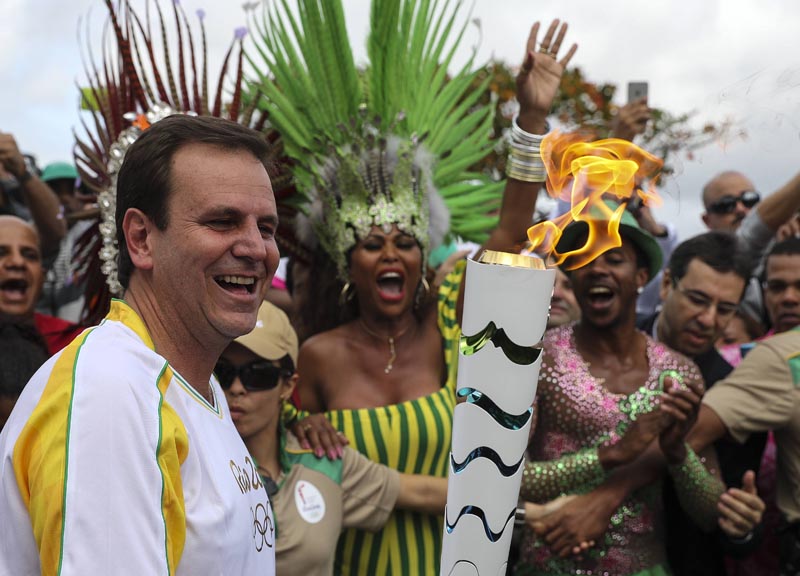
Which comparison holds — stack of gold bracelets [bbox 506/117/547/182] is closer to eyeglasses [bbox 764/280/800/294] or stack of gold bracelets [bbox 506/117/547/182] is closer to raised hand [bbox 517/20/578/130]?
raised hand [bbox 517/20/578/130]

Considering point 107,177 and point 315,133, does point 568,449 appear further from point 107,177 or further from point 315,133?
point 107,177

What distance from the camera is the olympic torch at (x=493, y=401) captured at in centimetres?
149

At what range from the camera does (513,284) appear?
1.48 metres

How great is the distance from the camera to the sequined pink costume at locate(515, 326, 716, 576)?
10.7ft

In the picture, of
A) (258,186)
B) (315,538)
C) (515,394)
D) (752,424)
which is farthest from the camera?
(752,424)

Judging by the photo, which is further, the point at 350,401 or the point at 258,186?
the point at 350,401

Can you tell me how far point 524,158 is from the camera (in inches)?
117

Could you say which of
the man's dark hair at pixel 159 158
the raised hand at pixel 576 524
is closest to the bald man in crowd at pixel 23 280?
the raised hand at pixel 576 524

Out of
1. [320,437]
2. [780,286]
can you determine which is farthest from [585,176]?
[780,286]

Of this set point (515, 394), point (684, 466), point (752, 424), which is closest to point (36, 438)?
point (515, 394)

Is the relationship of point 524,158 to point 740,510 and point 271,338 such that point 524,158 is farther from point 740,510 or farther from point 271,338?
point 740,510

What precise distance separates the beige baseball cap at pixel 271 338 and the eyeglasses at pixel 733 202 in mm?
2967

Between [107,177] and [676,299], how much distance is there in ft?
7.70

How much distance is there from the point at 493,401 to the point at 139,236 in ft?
2.32
